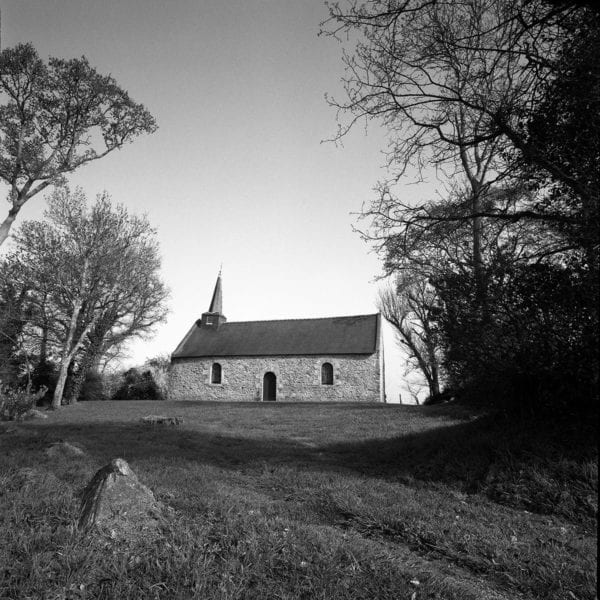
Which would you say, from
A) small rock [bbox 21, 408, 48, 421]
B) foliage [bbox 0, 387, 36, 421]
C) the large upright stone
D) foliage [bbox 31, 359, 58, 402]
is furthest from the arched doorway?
the large upright stone

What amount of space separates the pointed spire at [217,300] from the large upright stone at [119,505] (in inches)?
1392

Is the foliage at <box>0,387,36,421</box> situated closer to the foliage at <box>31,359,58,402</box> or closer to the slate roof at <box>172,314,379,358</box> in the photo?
the foliage at <box>31,359,58,402</box>

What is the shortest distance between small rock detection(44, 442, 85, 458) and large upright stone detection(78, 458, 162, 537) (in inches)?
155

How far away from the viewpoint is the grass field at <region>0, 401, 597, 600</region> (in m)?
3.24

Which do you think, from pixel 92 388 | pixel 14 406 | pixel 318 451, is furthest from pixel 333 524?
Answer: pixel 92 388

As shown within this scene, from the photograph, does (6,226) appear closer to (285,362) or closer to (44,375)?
(44,375)

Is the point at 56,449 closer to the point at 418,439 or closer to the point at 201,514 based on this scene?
the point at 201,514

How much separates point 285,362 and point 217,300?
11431 mm

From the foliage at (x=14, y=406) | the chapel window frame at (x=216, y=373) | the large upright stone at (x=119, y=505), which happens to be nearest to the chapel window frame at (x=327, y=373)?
the chapel window frame at (x=216, y=373)

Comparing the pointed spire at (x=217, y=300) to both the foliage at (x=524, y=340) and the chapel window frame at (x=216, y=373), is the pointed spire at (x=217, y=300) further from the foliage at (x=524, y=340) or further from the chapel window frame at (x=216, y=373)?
the foliage at (x=524, y=340)

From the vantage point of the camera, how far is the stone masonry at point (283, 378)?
30531mm

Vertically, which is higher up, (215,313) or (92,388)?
(215,313)

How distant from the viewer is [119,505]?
4.09 metres

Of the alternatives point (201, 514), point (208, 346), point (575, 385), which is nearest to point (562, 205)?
point (575, 385)
